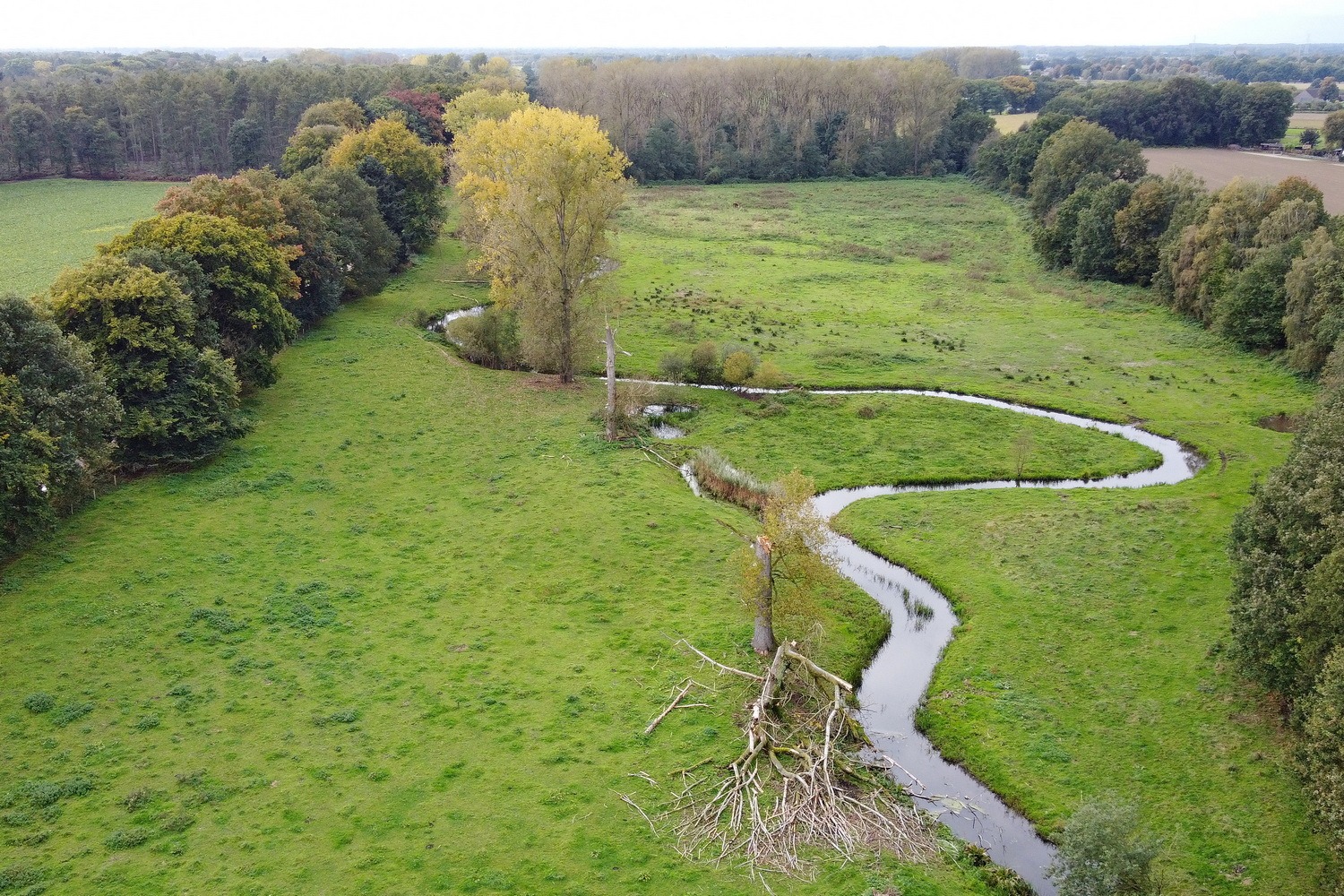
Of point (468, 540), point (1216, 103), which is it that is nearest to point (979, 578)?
point (468, 540)

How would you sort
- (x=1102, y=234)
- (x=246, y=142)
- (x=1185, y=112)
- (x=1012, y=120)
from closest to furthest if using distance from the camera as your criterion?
1. (x=1102, y=234)
2. (x=246, y=142)
3. (x=1185, y=112)
4. (x=1012, y=120)

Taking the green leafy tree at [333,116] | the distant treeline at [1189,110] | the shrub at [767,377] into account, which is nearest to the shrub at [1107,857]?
the shrub at [767,377]

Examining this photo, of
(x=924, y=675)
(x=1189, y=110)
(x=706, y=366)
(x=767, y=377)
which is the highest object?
(x=1189, y=110)

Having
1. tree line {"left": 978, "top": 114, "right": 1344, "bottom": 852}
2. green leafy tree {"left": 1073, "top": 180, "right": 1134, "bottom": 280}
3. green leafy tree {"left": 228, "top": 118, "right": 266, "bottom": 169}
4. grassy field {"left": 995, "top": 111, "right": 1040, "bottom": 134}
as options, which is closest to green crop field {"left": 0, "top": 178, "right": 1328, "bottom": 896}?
tree line {"left": 978, "top": 114, "right": 1344, "bottom": 852}

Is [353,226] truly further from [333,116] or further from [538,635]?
[538,635]

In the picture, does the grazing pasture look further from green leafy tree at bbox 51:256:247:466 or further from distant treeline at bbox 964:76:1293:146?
green leafy tree at bbox 51:256:247:466

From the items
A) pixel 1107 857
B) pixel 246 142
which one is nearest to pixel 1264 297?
pixel 1107 857

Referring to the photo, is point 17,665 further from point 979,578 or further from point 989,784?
point 979,578
